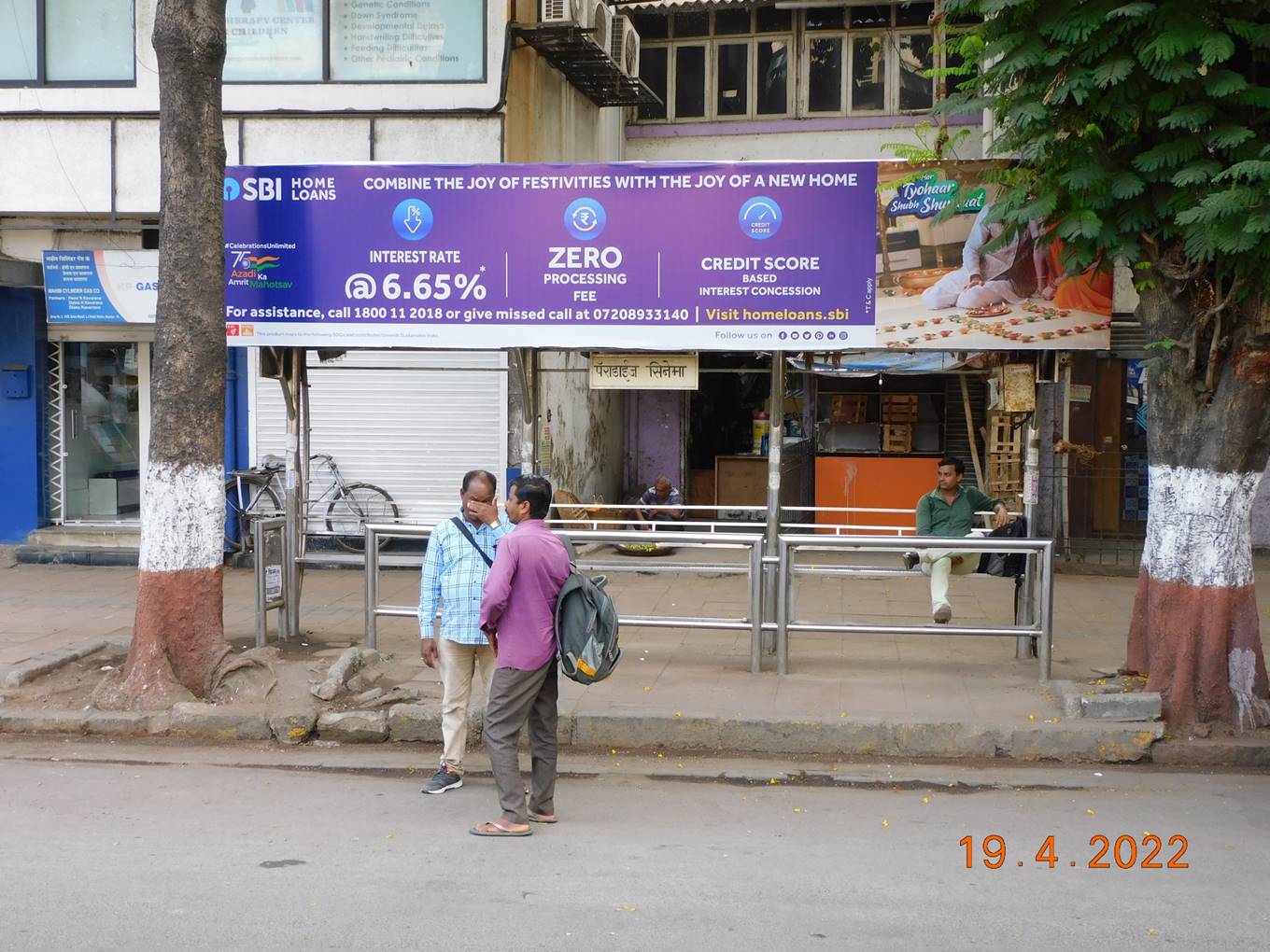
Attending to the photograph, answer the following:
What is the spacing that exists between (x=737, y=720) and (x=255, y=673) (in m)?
3.14

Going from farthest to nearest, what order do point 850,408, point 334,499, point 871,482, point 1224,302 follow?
point 850,408 < point 871,482 < point 334,499 < point 1224,302

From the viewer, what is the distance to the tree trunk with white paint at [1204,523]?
23.3 ft

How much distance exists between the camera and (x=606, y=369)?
9.01m

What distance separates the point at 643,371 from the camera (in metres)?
8.96

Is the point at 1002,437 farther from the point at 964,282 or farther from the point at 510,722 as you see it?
the point at 510,722

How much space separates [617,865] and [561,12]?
9.64 m

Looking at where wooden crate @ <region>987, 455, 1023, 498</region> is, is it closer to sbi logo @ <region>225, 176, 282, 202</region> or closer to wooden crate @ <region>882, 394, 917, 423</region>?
wooden crate @ <region>882, 394, 917, 423</region>

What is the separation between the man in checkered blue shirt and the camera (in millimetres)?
6324

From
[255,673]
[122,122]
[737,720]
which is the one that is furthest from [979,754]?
[122,122]

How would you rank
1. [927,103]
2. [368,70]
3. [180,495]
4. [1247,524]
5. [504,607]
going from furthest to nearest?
[927,103] < [368,70] < [180,495] < [1247,524] < [504,607]

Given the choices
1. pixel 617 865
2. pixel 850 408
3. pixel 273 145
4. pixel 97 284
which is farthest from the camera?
pixel 850 408

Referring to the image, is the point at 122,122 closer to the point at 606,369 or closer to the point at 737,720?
the point at 606,369

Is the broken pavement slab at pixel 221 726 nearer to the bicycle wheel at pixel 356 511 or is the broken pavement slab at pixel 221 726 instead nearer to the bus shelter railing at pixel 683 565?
the bus shelter railing at pixel 683 565
